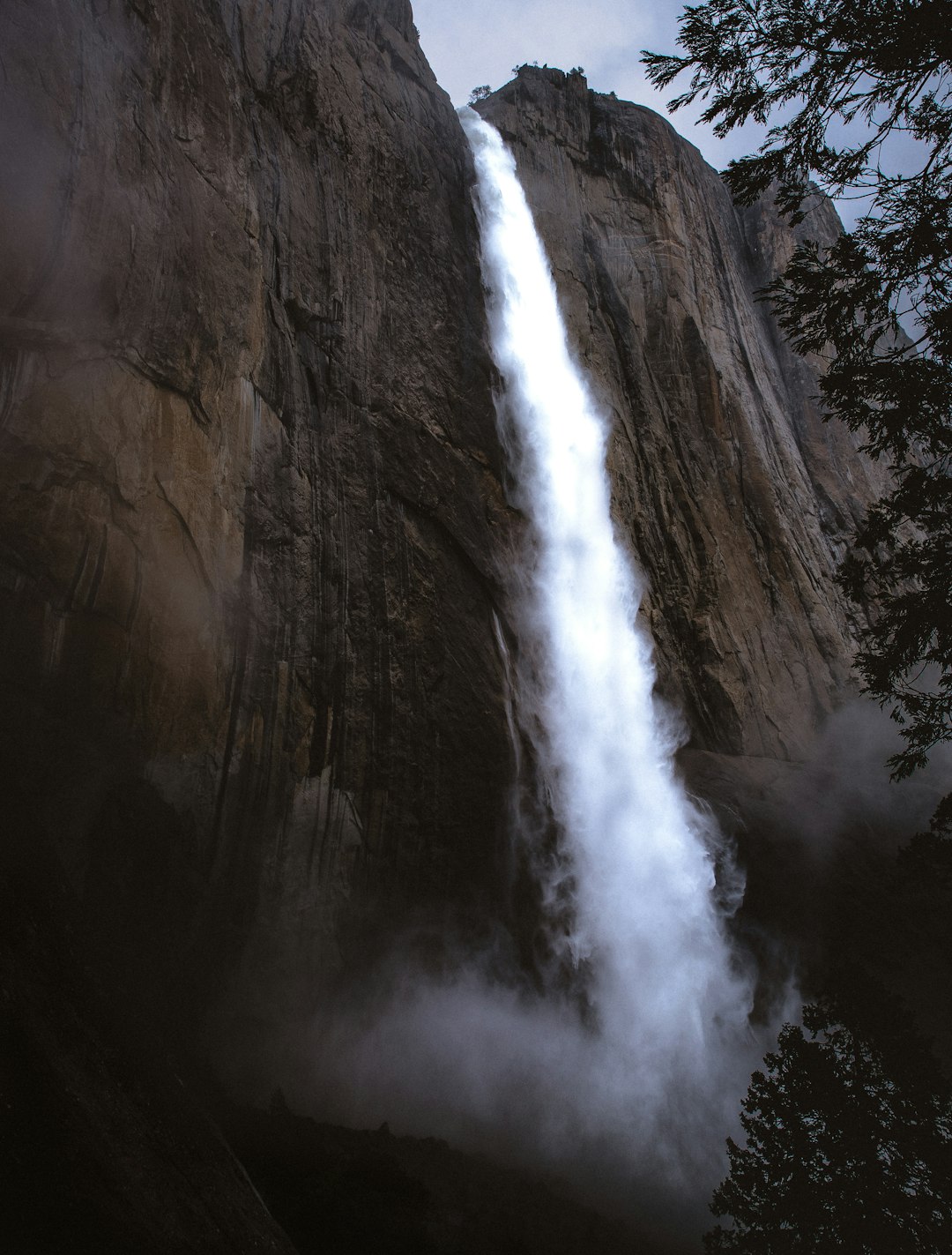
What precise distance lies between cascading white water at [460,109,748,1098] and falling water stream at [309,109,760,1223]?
0.13 feet

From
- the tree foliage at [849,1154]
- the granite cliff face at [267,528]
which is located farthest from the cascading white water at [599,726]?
the tree foliage at [849,1154]

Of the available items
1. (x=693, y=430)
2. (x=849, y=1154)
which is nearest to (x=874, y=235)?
(x=849, y=1154)

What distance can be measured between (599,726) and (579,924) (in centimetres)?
388

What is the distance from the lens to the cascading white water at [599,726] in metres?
14.7

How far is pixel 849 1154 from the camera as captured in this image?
7.59m

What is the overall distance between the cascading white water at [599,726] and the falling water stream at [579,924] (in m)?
0.04

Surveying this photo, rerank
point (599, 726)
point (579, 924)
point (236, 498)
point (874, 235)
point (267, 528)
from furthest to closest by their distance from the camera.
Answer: point (599, 726)
point (579, 924)
point (267, 528)
point (236, 498)
point (874, 235)

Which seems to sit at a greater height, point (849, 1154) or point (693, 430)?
point (693, 430)

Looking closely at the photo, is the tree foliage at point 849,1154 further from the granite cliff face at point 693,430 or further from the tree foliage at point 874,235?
the granite cliff face at point 693,430

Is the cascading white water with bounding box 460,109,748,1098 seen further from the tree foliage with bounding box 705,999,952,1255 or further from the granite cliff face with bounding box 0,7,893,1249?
the tree foliage with bounding box 705,999,952,1255

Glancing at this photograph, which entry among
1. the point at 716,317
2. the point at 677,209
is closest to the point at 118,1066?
the point at 716,317

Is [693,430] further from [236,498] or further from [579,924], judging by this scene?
[236,498]

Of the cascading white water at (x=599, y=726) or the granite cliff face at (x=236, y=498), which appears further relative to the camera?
the cascading white water at (x=599, y=726)

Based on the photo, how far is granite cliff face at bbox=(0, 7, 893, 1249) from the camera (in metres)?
10.2
